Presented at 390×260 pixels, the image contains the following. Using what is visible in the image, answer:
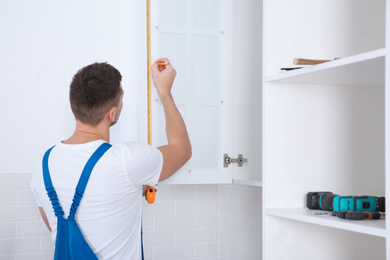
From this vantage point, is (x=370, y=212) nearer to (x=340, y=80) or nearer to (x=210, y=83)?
(x=340, y=80)

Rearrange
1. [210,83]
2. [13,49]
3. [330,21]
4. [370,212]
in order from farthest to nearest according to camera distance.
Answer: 1. [13,49]
2. [210,83]
3. [330,21]
4. [370,212]

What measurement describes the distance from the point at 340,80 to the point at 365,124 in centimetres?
30

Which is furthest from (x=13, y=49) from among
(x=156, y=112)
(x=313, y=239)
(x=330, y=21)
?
(x=313, y=239)

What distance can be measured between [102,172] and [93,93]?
35 cm

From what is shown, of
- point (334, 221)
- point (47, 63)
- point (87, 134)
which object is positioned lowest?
point (334, 221)

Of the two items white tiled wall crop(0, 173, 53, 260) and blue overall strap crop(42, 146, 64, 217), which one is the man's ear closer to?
blue overall strap crop(42, 146, 64, 217)

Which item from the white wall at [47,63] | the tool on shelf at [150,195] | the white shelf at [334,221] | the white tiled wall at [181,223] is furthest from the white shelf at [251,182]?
the white wall at [47,63]

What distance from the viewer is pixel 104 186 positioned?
1972 millimetres

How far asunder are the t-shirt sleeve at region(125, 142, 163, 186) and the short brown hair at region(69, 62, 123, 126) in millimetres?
197

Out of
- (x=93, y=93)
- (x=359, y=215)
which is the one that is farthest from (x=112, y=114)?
(x=359, y=215)

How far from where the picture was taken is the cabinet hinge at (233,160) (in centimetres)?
271

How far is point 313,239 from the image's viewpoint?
6.71 feet

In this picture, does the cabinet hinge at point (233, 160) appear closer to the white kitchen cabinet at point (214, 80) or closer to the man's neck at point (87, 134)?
the white kitchen cabinet at point (214, 80)

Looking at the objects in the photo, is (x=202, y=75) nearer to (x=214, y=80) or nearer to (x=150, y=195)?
(x=214, y=80)
